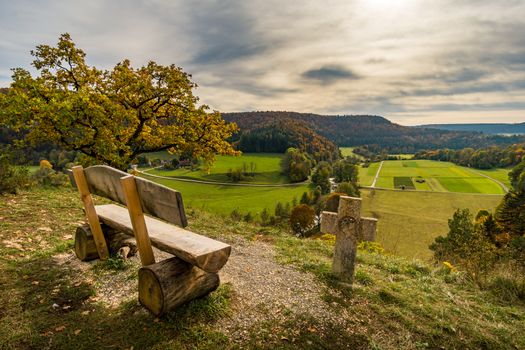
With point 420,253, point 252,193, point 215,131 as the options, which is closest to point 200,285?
point 215,131

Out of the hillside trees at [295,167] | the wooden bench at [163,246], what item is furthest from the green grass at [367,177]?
the wooden bench at [163,246]

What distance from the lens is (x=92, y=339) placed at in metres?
3.61

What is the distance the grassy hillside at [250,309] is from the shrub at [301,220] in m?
40.9

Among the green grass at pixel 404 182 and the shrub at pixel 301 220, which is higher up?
the shrub at pixel 301 220

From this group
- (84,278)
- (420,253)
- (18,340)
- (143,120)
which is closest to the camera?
(18,340)

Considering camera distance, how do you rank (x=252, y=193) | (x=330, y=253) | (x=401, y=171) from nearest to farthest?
(x=330, y=253)
(x=252, y=193)
(x=401, y=171)

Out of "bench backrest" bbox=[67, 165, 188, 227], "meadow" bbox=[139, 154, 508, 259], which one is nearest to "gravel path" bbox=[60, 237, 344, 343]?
"bench backrest" bbox=[67, 165, 188, 227]

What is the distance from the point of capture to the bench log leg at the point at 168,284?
3.86m

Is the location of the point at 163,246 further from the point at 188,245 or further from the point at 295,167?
the point at 295,167

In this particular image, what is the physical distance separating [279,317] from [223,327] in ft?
3.29

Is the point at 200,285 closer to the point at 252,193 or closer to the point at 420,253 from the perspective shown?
the point at 420,253

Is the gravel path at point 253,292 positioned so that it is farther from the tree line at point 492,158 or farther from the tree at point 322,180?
the tree line at point 492,158

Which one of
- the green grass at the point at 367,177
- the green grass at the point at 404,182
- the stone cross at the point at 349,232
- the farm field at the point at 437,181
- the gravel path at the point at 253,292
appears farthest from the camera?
the green grass at the point at 367,177

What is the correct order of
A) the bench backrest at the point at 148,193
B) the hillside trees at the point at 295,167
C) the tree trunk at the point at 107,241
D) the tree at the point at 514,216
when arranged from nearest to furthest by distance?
the bench backrest at the point at 148,193 < the tree trunk at the point at 107,241 < the tree at the point at 514,216 < the hillside trees at the point at 295,167
